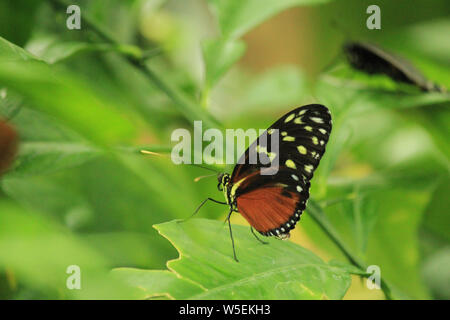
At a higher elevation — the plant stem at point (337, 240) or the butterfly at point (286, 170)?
the butterfly at point (286, 170)

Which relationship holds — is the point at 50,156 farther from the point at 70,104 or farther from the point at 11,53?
the point at 70,104

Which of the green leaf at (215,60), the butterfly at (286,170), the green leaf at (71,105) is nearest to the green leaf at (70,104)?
the green leaf at (71,105)

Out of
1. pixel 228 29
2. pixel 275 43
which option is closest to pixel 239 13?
pixel 228 29

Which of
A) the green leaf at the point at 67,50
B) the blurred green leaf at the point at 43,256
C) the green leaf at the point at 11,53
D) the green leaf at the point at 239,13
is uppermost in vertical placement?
the green leaf at the point at 239,13

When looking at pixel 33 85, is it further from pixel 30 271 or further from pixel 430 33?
pixel 430 33

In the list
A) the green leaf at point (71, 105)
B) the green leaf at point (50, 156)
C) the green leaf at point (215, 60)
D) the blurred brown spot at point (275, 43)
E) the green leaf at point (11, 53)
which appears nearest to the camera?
the green leaf at point (71, 105)

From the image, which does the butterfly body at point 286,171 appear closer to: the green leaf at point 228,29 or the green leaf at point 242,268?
the green leaf at point 242,268
